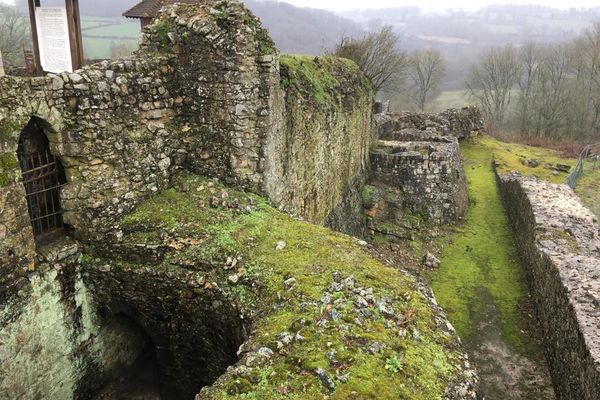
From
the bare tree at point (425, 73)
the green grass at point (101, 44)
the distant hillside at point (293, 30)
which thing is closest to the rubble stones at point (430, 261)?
the green grass at point (101, 44)

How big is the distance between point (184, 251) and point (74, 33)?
4841 mm

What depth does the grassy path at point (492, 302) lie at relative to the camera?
10438mm

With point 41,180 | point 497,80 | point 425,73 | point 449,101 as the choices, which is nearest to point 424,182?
point 41,180

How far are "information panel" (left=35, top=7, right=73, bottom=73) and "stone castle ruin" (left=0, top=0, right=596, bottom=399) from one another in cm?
178

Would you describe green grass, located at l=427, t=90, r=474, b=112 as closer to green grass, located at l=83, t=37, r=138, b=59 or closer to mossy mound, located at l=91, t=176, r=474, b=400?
green grass, located at l=83, t=37, r=138, b=59

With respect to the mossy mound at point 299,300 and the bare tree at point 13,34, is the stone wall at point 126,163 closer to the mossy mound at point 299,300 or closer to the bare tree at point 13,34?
the mossy mound at point 299,300

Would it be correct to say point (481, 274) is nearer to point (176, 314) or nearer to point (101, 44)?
point (176, 314)

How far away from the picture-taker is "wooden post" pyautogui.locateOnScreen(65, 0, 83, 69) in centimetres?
859

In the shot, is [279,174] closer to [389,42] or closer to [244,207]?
[244,207]

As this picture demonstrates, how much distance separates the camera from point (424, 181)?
744 inches

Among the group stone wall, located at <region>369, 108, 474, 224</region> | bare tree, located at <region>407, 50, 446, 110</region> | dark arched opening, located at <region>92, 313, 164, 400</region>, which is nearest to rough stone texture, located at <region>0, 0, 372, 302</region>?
dark arched opening, located at <region>92, 313, 164, 400</region>

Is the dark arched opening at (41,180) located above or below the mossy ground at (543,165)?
above

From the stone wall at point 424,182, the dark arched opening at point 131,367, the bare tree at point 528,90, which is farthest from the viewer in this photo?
the bare tree at point 528,90

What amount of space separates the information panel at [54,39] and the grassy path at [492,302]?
34.9 feet
